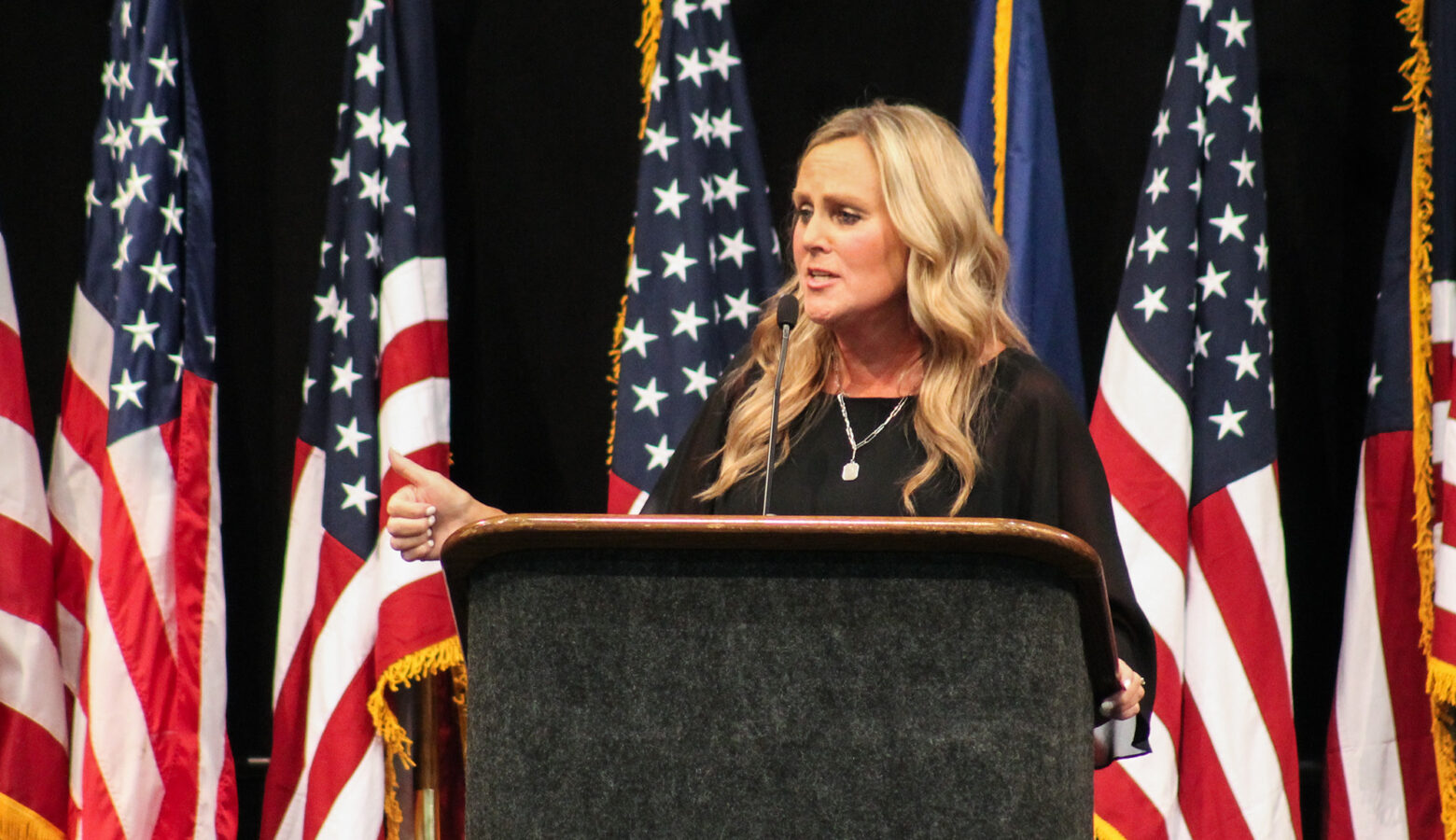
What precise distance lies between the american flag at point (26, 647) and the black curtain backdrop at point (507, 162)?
424 mm

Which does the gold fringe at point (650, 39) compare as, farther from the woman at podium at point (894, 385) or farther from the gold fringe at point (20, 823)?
the gold fringe at point (20, 823)

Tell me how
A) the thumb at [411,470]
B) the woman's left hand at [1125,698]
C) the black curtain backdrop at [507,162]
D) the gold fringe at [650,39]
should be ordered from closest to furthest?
the woman's left hand at [1125,698], the thumb at [411,470], the gold fringe at [650,39], the black curtain backdrop at [507,162]

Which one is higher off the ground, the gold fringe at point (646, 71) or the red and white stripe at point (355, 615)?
the gold fringe at point (646, 71)

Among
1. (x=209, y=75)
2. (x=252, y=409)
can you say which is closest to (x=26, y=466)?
(x=252, y=409)

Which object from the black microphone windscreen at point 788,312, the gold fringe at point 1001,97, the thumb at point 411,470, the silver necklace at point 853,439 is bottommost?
the thumb at point 411,470

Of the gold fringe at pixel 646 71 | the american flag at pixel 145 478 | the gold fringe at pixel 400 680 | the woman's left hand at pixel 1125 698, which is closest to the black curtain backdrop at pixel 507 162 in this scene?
the gold fringe at pixel 646 71

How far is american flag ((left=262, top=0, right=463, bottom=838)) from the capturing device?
2.75 m

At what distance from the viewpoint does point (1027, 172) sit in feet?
9.35

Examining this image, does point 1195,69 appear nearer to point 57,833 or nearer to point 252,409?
point 252,409

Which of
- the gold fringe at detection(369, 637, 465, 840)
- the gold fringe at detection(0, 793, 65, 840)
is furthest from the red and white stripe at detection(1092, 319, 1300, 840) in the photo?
the gold fringe at detection(0, 793, 65, 840)

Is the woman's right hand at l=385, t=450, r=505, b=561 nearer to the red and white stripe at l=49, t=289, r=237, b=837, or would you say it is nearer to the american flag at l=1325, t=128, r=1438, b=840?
the red and white stripe at l=49, t=289, r=237, b=837

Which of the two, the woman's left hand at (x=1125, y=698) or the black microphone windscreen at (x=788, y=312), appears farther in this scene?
the black microphone windscreen at (x=788, y=312)

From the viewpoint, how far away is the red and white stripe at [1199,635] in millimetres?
2670

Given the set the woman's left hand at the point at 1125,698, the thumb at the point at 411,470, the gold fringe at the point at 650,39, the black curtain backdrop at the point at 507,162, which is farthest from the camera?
the black curtain backdrop at the point at 507,162
